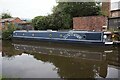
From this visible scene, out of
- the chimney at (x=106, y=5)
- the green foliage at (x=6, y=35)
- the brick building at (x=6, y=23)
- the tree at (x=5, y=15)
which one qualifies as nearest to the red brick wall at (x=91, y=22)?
the chimney at (x=106, y=5)

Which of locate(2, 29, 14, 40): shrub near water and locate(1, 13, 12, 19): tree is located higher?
locate(1, 13, 12, 19): tree

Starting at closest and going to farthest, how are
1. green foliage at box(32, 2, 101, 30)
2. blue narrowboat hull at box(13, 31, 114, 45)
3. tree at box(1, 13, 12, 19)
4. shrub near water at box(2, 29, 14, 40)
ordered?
blue narrowboat hull at box(13, 31, 114, 45)
green foliage at box(32, 2, 101, 30)
shrub near water at box(2, 29, 14, 40)
tree at box(1, 13, 12, 19)

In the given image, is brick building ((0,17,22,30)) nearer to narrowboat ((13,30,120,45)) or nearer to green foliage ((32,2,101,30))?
green foliage ((32,2,101,30))

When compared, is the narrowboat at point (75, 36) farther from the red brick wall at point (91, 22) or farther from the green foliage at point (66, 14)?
the red brick wall at point (91, 22)

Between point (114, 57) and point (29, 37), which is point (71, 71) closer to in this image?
point (114, 57)

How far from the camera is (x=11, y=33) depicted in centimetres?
2241

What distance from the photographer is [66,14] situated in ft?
69.4

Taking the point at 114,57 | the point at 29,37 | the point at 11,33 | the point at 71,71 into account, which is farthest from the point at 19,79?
the point at 11,33

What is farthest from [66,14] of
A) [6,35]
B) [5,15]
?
[5,15]

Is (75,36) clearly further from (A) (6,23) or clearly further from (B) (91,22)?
(A) (6,23)

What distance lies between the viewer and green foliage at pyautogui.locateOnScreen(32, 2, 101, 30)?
2044 centimetres

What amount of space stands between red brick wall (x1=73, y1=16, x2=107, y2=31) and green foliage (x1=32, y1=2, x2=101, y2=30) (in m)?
1.57

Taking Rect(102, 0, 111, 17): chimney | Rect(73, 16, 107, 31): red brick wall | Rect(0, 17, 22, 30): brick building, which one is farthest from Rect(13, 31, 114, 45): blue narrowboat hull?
Rect(102, 0, 111, 17): chimney

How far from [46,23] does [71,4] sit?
3.39m
